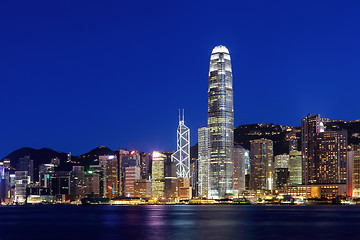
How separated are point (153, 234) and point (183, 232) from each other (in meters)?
6.87

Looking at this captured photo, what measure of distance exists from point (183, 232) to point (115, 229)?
56.5 ft

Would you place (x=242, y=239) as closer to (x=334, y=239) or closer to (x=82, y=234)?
(x=334, y=239)

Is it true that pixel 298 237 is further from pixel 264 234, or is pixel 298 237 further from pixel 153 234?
pixel 153 234

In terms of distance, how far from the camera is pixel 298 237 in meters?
99.8

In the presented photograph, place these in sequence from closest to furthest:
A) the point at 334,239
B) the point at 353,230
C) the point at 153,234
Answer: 1. the point at 334,239
2. the point at 153,234
3. the point at 353,230

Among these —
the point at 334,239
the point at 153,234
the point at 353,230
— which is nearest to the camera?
the point at 334,239

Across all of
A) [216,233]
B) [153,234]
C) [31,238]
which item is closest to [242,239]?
[216,233]

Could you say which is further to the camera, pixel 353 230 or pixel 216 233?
pixel 353 230

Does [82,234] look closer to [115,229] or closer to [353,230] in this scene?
[115,229]

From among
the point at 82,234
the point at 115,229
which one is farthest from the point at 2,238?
the point at 115,229

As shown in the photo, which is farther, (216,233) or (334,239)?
(216,233)

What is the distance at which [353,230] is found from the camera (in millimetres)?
114688

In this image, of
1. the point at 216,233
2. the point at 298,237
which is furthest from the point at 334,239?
the point at 216,233

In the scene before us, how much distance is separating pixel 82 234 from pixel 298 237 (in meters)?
40.3
